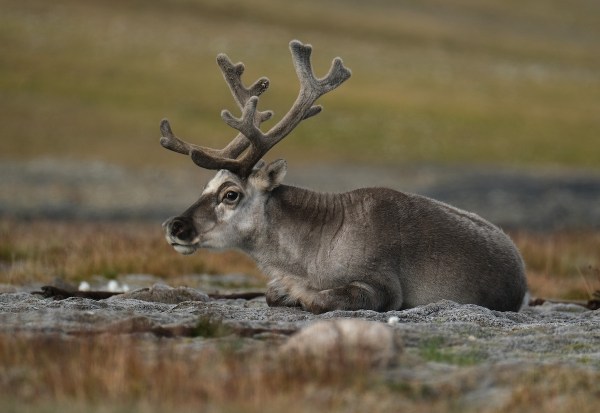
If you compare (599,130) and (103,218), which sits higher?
(599,130)

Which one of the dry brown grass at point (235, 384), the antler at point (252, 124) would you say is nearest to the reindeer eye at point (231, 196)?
the antler at point (252, 124)

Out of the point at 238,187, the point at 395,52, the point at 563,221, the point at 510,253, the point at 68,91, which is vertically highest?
the point at 395,52

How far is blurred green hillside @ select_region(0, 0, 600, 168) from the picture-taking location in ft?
180

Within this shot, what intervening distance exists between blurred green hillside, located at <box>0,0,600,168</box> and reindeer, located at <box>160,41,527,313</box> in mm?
35803

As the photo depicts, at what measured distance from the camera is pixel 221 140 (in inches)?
2082

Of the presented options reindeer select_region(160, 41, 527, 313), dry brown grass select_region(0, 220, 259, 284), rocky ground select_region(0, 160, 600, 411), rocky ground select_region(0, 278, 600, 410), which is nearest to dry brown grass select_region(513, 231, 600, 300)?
rocky ground select_region(0, 160, 600, 411)

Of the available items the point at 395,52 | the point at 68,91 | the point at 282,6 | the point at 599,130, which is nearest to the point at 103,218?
the point at 68,91

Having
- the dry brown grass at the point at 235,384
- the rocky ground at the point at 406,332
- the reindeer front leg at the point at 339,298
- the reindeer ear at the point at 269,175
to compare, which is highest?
the reindeer ear at the point at 269,175

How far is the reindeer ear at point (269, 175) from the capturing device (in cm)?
1173

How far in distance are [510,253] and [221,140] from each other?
136 feet

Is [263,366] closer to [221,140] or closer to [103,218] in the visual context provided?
[103,218]

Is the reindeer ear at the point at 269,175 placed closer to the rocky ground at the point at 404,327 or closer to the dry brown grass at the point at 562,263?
the rocky ground at the point at 404,327

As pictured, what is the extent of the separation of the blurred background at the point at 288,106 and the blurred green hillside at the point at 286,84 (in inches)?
7.1

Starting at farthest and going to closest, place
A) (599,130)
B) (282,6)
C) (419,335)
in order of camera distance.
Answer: (282,6) < (599,130) < (419,335)
